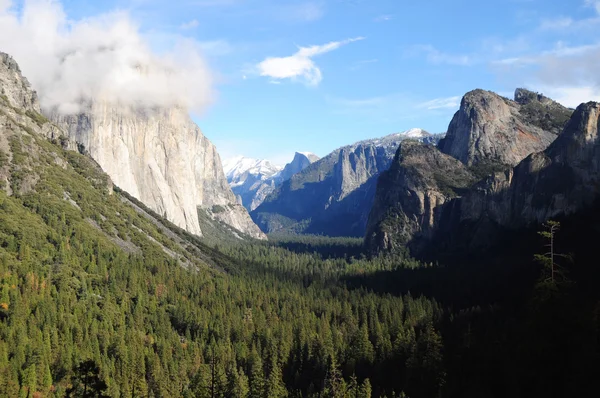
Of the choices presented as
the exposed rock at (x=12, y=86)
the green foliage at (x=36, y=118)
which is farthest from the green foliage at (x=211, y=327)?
the exposed rock at (x=12, y=86)

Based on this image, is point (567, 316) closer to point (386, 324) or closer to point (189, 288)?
point (386, 324)

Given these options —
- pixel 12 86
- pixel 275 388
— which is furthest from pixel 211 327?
pixel 12 86

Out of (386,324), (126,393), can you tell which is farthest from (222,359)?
(386,324)

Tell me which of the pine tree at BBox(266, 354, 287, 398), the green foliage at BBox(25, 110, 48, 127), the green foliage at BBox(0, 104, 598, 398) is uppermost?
the green foliage at BBox(25, 110, 48, 127)

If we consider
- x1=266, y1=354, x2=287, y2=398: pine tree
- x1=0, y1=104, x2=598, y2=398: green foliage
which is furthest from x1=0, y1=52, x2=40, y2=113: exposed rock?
x1=266, y1=354, x2=287, y2=398: pine tree

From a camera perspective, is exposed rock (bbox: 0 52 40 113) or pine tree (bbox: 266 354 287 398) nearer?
pine tree (bbox: 266 354 287 398)

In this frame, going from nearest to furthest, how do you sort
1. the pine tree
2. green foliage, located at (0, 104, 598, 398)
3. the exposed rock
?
green foliage, located at (0, 104, 598, 398) → the pine tree → the exposed rock

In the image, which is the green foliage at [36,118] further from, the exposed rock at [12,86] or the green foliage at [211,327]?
the green foliage at [211,327]

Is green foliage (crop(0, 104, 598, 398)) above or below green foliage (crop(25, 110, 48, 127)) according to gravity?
below

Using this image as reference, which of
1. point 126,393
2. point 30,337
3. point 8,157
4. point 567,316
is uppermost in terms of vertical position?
point 8,157

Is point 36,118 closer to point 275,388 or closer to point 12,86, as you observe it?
point 12,86

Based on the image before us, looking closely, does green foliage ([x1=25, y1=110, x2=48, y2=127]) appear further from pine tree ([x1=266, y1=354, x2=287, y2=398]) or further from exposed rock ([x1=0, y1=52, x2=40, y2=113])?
pine tree ([x1=266, y1=354, x2=287, y2=398])
